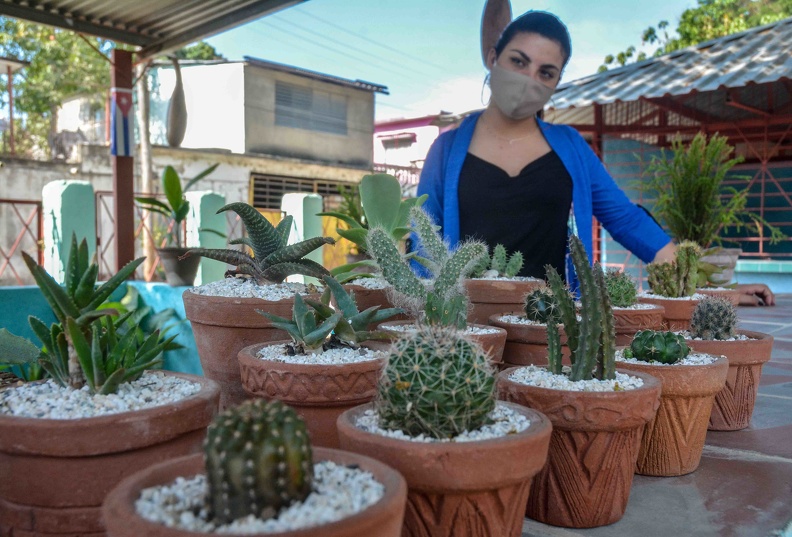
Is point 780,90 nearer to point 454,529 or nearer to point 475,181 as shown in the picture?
point 475,181

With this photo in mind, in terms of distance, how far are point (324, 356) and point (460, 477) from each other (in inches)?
24.6

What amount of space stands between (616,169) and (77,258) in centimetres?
1100

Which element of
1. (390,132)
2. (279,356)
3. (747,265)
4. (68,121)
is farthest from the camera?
(390,132)

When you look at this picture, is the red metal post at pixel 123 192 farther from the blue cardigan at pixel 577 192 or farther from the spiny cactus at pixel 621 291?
the spiny cactus at pixel 621 291

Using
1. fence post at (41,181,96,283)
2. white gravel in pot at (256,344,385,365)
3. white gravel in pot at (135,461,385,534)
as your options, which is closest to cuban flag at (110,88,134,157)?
fence post at (41,181,96,283)

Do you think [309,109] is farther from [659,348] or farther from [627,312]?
[659,348]

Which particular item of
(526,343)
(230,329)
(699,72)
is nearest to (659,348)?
(526,343)

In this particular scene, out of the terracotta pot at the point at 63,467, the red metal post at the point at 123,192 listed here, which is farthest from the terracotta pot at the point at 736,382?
the red metal post at the point at 123,192

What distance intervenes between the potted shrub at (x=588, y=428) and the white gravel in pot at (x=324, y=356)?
36cm

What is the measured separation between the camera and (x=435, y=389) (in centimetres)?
A: 120

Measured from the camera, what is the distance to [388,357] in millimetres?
1296

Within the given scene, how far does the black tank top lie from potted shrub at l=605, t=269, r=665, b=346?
17.7 inches

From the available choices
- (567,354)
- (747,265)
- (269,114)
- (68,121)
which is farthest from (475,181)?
(68,121)

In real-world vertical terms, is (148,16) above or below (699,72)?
below
